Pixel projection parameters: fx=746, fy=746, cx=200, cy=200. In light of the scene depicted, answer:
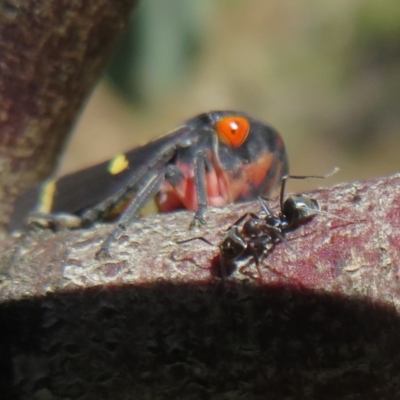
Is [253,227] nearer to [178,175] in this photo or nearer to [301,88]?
[178,175]

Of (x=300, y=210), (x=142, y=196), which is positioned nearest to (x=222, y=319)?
(x=300, y=210)

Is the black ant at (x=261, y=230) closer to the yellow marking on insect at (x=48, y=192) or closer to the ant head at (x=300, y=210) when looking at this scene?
the ant head at (x=300, y=210)

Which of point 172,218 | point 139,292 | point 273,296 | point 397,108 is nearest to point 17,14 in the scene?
point 172,218


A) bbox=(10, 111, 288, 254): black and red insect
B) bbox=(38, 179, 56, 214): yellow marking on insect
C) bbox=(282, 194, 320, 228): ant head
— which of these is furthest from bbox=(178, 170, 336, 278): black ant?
bbox=(38, 179, 56, 214): yellow marking on insect

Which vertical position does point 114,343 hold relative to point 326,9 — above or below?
below

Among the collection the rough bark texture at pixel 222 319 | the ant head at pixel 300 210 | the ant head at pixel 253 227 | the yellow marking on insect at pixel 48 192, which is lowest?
the yellow marking on insect at pixel 48 192

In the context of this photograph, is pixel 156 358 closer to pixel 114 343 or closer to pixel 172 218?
pixel 114 343

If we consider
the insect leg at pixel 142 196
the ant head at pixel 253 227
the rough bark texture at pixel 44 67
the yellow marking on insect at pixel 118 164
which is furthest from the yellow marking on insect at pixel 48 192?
the ant head at pixel 253 227

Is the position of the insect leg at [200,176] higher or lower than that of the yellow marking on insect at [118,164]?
higher
